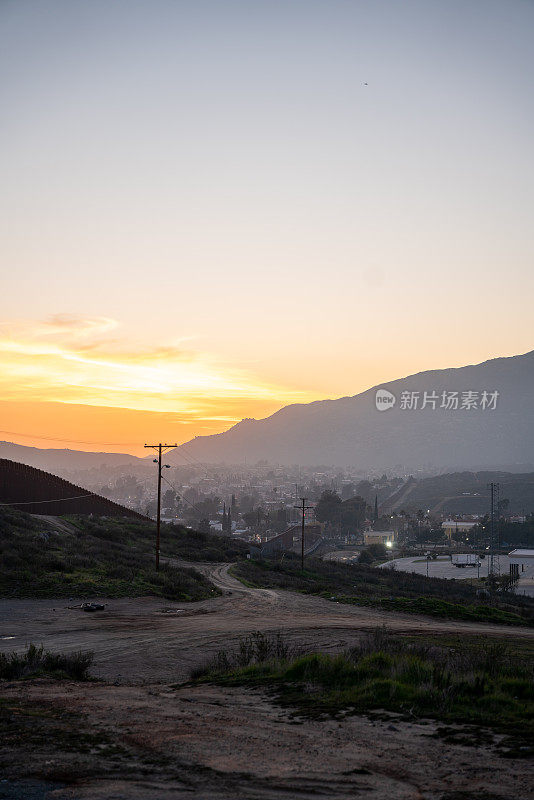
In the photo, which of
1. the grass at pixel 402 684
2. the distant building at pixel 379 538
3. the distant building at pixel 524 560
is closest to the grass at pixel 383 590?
the grass at pixel 402 684

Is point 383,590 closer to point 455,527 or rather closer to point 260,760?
point 260,760

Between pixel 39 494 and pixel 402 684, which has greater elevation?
pixel 39 494

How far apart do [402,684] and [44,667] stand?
29.3ft

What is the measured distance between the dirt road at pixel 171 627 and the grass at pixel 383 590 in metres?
2.12

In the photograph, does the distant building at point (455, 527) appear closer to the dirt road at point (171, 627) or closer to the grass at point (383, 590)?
the grass at point (383, 590)

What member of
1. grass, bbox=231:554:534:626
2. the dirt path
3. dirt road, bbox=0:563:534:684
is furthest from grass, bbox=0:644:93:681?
grass, bbox=231:554:534:626

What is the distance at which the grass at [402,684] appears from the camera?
32.3ft

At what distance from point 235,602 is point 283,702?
948 inches

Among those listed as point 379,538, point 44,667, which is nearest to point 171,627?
point 44,667

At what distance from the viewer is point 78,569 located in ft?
119

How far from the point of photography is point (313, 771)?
7.62 meters

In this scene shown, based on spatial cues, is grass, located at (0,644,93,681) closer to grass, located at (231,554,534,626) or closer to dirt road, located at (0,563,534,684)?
dirt road, located at (0,563,534,684)

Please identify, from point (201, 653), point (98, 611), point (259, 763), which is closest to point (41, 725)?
point (259, 763)

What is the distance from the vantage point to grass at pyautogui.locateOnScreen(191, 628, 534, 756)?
387 inches
